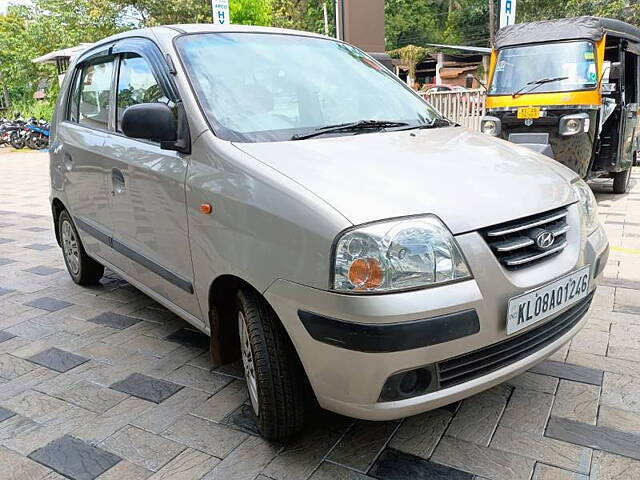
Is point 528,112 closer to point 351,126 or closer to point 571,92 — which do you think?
point 571,92

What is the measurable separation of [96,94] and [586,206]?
2941mm

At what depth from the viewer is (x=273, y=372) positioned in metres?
2.01

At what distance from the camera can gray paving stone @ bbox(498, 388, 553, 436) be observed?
2275mm

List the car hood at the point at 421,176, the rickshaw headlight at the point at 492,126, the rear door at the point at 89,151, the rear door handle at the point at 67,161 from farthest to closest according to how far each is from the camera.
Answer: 1. the rickshaw headlight at the point at 492,126
2. the rear door handle at the point at 67,161
3. the rear door at the point at 89,151
4. the car hood at the point at 421,176

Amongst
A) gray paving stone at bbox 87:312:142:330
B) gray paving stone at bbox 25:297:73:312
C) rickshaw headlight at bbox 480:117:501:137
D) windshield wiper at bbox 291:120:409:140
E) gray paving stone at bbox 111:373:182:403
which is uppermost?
windshield wiper at bbox 291:120:409:140

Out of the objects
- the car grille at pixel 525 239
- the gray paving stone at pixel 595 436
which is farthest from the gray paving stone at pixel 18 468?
the gray paving stone at pixel 595 436

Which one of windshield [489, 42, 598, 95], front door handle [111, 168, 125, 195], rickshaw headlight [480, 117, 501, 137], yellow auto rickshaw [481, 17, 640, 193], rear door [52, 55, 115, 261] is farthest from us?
rickshaw headlight [480, 117, 501, 137]

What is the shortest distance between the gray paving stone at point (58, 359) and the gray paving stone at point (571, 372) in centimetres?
237

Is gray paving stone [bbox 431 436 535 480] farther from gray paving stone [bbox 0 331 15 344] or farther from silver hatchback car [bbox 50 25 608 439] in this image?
gray paving stone [bbox 0 331 15 344]

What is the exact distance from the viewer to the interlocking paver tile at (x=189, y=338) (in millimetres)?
3189

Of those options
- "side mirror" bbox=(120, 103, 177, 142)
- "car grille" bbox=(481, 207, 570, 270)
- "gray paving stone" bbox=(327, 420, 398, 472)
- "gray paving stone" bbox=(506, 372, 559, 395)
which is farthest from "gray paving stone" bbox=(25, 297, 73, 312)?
"car grille" bbox=(481, 207, 570, 270)

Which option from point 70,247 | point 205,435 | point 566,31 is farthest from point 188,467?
point 566,31

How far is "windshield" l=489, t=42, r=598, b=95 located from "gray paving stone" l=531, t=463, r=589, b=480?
19.0 ft

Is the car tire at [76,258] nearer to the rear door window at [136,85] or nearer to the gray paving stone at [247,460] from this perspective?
the rear door window at [136,85]
